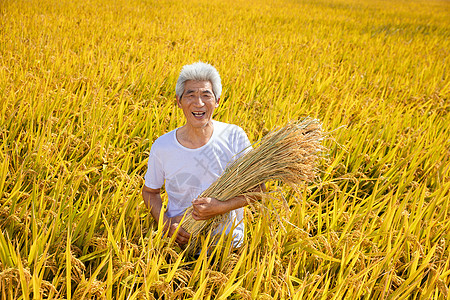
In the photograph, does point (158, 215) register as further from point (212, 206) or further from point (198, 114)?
point (198, 114)

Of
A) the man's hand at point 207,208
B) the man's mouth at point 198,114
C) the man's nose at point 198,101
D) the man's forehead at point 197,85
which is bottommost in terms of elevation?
the man's hand at point 207,208

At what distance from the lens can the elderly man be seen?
1359 mm

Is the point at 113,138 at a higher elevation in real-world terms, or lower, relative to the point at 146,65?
lower

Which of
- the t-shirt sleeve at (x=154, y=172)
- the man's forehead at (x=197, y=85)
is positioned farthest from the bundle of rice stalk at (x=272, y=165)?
the man's forehead at (x=197, y=85)

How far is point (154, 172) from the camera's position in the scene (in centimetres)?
145

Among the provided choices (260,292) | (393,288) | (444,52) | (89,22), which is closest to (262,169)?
(260,292)

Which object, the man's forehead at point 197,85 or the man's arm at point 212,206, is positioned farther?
the man's forehead at point 197,85

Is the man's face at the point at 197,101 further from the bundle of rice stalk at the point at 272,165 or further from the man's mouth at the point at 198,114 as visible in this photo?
the bundle of rice stalk at the point at 272,165

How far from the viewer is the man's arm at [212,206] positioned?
1.25m

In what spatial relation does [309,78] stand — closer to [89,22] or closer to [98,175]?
[98,175]

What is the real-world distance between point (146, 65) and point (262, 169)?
2623 millimetres

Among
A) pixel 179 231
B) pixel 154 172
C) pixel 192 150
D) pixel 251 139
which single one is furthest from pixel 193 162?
pixel 251 139

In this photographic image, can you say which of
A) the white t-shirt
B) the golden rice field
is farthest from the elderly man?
the golden rice field

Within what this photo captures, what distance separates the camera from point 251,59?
14.2 feet
